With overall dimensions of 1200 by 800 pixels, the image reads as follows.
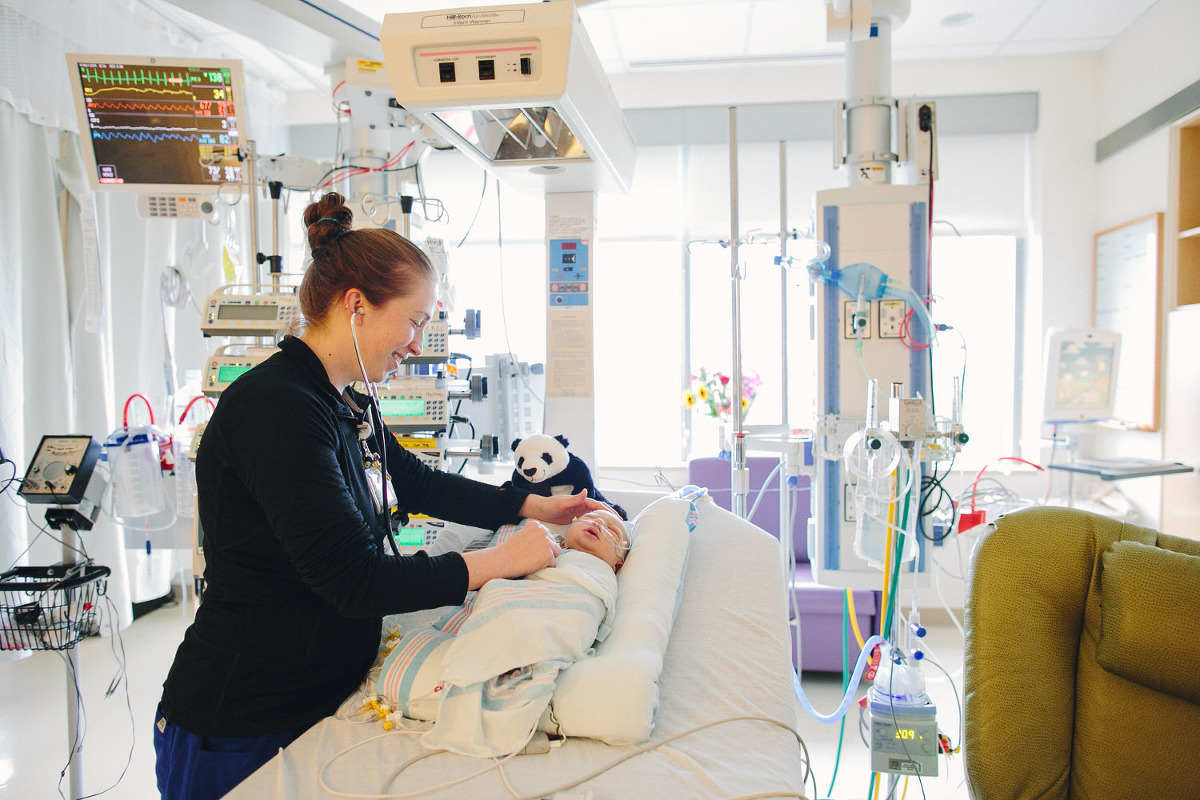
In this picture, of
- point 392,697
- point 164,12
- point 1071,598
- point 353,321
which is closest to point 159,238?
point 164,12

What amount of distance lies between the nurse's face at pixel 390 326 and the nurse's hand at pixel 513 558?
342 mm

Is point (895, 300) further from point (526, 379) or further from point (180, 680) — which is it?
point (180, 680)

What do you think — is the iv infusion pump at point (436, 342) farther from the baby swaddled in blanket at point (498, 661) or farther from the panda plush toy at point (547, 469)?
the baby swaddled in blanket at point (498, 661)

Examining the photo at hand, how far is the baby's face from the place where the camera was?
56.6 inches

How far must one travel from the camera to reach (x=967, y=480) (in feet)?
12.9

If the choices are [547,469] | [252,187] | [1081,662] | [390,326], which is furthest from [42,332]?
[1081,662]

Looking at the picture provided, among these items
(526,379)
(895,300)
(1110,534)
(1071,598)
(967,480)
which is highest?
(895,300)

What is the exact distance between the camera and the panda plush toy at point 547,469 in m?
1.95

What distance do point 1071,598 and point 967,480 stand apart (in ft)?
9.68

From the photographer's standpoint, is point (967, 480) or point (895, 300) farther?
point (967, 480)

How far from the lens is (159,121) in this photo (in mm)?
2424

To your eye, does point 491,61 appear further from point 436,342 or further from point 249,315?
point 249,315

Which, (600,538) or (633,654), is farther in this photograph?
(600,538)

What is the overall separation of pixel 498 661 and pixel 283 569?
13.3 inches
